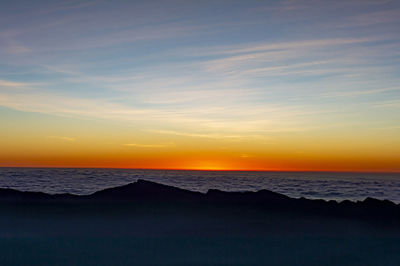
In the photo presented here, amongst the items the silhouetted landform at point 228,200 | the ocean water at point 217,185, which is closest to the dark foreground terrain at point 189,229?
the silhouetted landform at point 228,200

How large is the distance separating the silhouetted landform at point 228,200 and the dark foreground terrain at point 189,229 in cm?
6

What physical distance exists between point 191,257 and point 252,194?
34.5 feet

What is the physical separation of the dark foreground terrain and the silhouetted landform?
2.2 inches

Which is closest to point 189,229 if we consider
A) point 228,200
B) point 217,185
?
point 228,200

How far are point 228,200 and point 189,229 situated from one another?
5.73 metres

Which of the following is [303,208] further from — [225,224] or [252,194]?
[225,224]

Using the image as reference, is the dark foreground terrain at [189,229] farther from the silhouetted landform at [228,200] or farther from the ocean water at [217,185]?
the ocean water at [217,185]

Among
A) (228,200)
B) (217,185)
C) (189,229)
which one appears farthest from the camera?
(217,185)

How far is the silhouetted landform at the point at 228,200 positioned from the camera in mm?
20438

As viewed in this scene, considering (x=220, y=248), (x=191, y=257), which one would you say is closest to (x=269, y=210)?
(x=220, y=248)

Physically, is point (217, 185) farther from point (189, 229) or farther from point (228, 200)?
point (189, 229)

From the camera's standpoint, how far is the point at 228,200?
22609mm

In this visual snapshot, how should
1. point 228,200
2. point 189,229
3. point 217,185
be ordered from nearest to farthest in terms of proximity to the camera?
1. point 189,229
2. point 228,200
3. point 217,185

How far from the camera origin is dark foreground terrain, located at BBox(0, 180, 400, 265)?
1345cm
